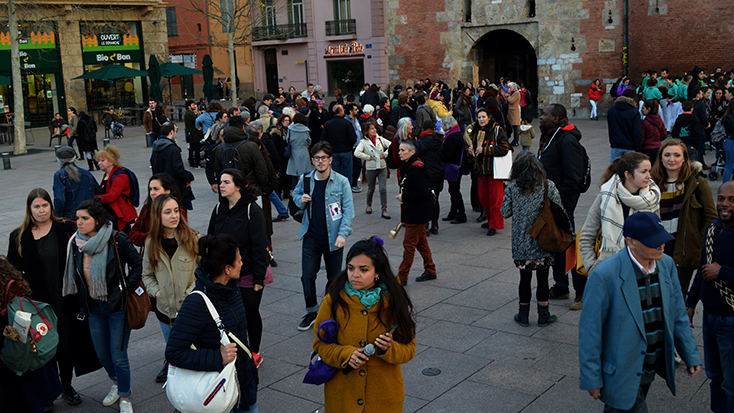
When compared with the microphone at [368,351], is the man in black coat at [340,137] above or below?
above

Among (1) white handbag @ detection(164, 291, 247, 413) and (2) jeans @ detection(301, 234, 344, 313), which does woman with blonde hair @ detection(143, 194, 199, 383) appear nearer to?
(1) white handbag @ detection(164, 291, 247, 413)

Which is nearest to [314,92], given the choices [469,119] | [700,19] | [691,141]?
[469,119]

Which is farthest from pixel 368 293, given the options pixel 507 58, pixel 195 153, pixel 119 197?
pixel 507 58

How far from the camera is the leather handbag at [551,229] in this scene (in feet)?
20.4

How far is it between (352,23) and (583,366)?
3701 centimetres

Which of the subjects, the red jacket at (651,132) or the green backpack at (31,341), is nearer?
the green backpack at (31,341)

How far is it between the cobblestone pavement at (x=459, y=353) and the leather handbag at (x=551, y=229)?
2.70 ft

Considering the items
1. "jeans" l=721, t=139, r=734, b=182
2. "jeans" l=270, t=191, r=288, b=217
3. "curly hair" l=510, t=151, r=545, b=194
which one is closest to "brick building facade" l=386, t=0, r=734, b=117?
"jeans" l=721, t=139, r=734, b=182

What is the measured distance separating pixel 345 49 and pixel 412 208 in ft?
108

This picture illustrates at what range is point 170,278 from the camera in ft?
17.0

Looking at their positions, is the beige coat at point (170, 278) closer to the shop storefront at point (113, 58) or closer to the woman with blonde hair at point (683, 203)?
the woman with blonde hair at point (683, 203)

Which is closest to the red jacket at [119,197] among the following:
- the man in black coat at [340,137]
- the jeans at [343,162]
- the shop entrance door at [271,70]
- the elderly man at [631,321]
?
the man in black coat at [340,137]

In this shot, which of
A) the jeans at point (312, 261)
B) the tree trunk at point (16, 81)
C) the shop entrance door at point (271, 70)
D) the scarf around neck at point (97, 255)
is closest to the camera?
the scarf around neck at point (97, 255)

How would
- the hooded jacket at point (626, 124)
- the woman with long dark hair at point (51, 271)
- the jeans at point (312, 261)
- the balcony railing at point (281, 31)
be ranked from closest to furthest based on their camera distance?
the woman with long dark hair at point (51, 271) < the jeans at point (312, 261) < the hooded jacket at point (626, 124) < the balcony railing at point (281, 31)
